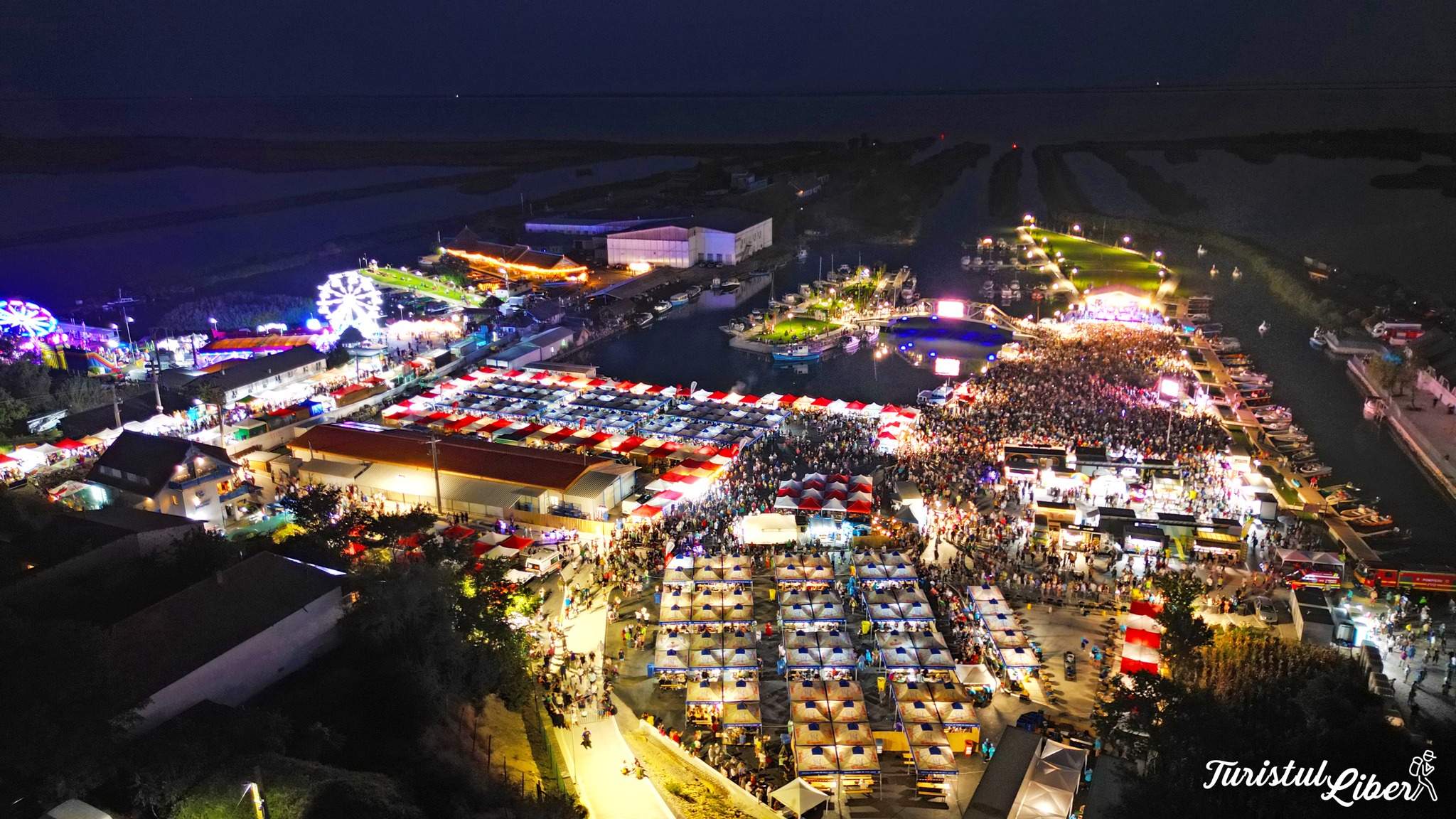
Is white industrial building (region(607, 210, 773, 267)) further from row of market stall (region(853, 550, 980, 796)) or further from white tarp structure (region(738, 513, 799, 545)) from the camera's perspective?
row of market stall (region(853, 550, 980, 796))

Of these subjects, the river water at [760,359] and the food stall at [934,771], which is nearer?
the food stall at [934,771]

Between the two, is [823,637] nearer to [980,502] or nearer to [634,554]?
[634,554]

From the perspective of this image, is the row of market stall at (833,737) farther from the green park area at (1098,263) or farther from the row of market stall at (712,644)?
the green park area at (1098,263)

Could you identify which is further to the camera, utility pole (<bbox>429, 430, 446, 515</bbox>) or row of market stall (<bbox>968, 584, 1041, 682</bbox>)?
utility pole (<bbox>429, 430, 446, 515</bbox>)

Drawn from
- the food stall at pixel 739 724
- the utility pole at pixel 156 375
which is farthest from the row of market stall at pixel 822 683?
the utility pole at pixel 156 375

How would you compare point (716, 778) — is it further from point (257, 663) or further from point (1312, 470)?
point (1312, 470)

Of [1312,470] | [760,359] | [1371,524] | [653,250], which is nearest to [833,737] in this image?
[1371,524]

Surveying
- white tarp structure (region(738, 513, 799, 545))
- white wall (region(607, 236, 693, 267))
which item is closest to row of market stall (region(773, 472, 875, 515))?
white tarp structure (region(738, 513, 799, 545))
